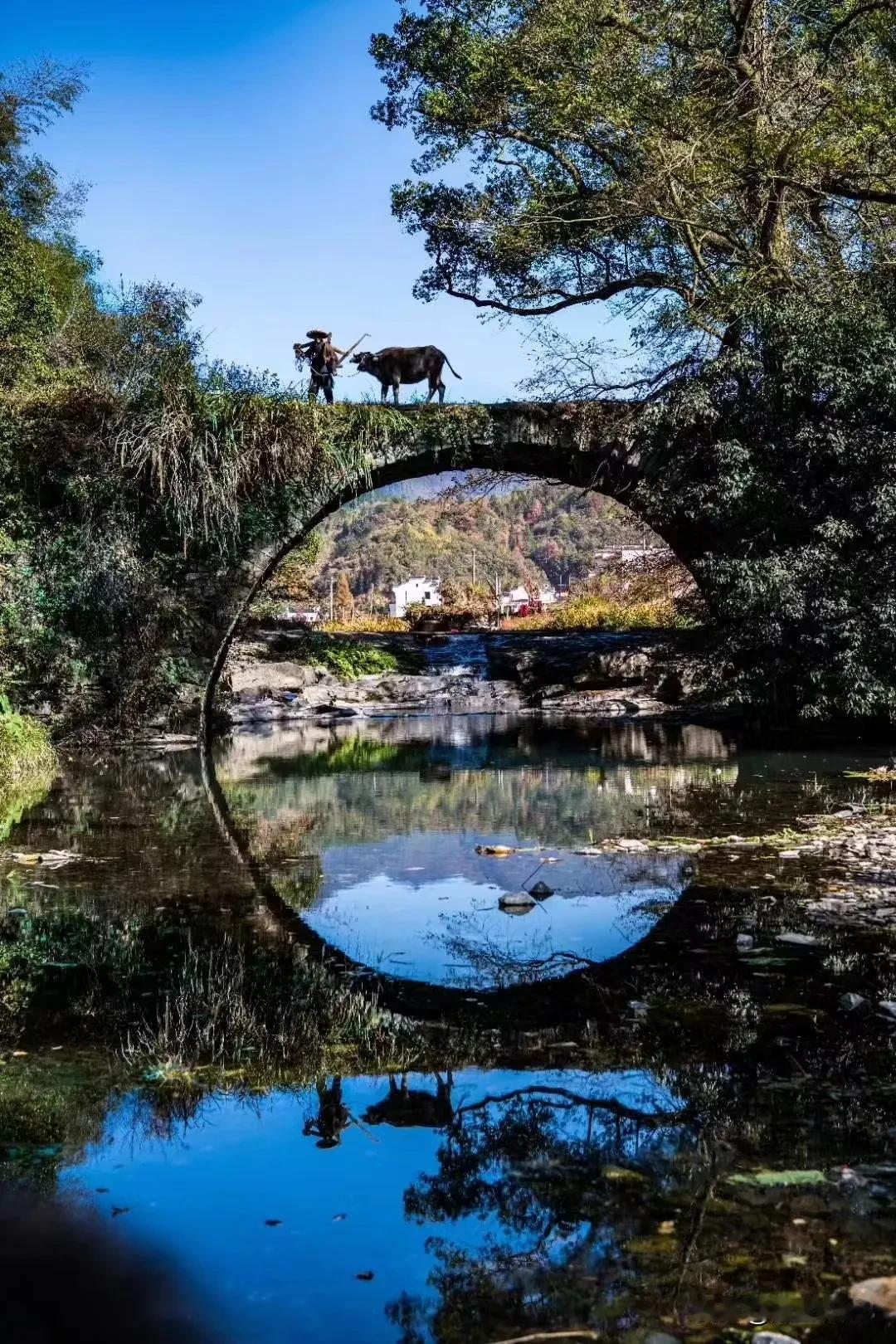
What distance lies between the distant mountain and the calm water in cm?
5817

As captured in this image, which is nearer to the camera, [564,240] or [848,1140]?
[848,1140]

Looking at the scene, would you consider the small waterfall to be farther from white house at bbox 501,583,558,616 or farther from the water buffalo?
white house at bbox 501,583,558,616

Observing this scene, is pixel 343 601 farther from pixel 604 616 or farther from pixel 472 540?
pixel 604 616

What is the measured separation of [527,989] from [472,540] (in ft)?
224

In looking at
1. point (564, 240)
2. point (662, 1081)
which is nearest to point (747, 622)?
point (564, 240)

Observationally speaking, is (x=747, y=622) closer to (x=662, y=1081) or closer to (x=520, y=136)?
(x=520, y=136)

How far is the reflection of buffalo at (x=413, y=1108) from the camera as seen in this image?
291 cm

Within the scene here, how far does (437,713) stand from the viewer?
18328mm

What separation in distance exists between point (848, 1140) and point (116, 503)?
40.9 feet

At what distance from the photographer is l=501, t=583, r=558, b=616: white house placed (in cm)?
3688

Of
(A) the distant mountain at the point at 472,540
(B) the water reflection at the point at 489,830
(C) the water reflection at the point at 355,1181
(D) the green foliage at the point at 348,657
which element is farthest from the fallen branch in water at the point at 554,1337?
(A) the distant mountain at the point at 472,540

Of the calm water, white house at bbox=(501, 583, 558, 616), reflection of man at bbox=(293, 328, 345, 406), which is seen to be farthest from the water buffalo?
white house at bbox=(501, 583, 558, 616)

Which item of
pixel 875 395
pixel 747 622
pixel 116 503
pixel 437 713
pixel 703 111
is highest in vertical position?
pixel 703 111

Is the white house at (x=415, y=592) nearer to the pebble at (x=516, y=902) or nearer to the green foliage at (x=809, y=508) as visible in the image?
the green foliage at (x=809, y=508)
